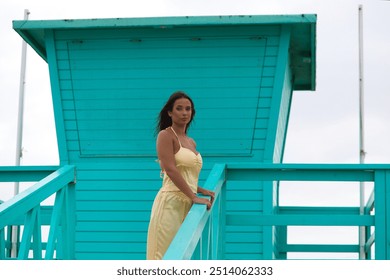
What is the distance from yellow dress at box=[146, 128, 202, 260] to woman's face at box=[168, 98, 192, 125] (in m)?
0.18

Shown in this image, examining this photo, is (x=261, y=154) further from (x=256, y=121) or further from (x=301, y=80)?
(x=301, y=80)

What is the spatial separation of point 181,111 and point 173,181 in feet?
1.60

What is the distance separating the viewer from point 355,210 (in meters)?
12.4

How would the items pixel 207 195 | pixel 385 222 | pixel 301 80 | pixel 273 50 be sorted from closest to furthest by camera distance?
pixel 207 195 < pixel 385 222 < pixel 273 50 < pixel 301 80

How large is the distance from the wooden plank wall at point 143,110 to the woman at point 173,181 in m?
4.00

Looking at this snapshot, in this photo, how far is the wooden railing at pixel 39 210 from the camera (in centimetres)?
562

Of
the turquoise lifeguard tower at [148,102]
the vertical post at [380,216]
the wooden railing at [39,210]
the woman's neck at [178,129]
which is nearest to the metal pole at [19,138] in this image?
the turquoise lifeguard tower at [148,102]

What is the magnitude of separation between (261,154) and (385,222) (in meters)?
2.93

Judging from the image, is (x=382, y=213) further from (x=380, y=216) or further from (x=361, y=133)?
(x=361, y=133)

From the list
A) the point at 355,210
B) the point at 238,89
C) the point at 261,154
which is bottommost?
the point at 355,210

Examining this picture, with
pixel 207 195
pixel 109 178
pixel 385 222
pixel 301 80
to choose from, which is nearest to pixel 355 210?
pixel 301 80

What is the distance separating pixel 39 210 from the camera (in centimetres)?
596

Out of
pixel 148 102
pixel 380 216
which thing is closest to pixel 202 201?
pixel 380 216

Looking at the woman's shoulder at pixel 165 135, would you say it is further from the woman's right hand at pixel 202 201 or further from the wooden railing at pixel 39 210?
the wooden railing at pixel 39 210
